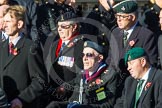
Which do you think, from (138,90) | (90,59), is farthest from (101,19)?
(138,90)

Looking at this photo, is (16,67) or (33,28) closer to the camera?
(16,67)

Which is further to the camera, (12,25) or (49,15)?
(49,15)

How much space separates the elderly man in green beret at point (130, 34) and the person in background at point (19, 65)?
1.49 meters

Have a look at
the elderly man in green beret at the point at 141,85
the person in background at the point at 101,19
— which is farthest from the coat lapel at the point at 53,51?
the elderly man in green beret at the point at 141,85

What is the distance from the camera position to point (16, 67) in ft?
Answer: 20.9

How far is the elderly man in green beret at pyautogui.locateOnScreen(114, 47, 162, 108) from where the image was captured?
640 cm

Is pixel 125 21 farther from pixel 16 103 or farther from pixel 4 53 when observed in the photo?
pixel 16 103

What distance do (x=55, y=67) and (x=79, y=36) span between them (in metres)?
0.52

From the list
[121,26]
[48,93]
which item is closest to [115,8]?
[121,26]

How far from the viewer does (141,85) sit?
6.50 metres

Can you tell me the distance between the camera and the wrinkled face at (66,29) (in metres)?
7.40

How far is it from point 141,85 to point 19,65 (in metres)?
1.38

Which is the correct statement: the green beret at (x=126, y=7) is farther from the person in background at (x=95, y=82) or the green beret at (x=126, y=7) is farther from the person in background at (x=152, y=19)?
the person in background at (x=95, y=82)

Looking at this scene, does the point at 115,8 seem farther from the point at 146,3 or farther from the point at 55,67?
the point at 146,3
